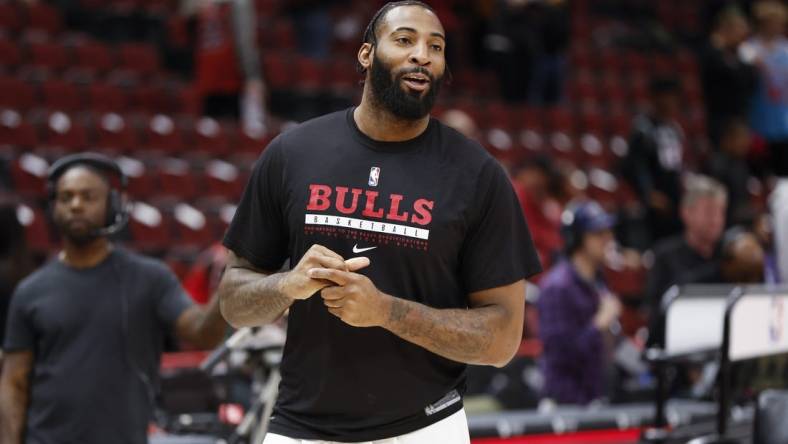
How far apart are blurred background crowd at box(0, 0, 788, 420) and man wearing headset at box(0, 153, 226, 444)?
1105 millimetres

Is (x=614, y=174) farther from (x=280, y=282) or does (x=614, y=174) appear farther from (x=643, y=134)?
(x=280, y=282)

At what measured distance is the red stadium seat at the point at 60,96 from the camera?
11195 millimetres

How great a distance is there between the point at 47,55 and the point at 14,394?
8064 mm

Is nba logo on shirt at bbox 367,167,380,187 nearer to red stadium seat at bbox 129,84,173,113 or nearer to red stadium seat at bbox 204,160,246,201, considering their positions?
red stadium seat at bbox 204,160,246,201

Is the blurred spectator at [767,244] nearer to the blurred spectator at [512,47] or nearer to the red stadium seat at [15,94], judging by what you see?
the blurred spectator at [512,47]

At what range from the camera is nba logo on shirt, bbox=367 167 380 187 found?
303 centimetres

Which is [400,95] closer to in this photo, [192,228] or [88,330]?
[88,330]

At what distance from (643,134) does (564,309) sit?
518 centimetres

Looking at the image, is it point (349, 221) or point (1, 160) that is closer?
point (349, 221)

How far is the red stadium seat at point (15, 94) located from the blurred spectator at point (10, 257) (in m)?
5.68

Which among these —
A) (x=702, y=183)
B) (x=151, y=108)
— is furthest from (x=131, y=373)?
(x=151, y=108)

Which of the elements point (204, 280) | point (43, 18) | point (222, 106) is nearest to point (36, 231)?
point (204, 280)

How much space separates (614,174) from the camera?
43.1 feet

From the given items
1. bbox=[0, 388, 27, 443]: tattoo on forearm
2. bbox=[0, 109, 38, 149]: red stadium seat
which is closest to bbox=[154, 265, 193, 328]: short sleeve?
bbox=[0, 388, 27, 443]: tattoo on forearm
